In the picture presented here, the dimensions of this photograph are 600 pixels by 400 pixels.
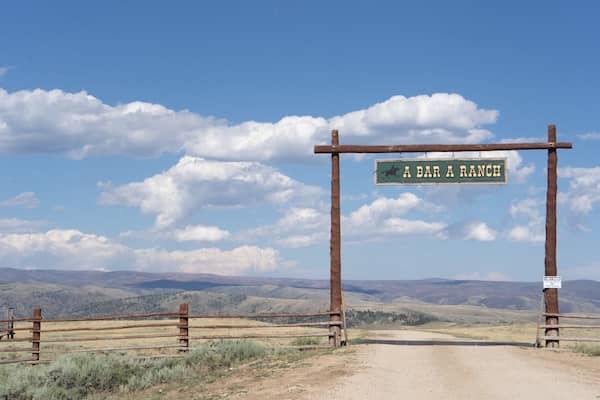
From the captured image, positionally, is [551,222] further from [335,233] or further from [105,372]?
[105,372]

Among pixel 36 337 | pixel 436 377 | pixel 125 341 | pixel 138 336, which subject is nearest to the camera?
pixel 436 377

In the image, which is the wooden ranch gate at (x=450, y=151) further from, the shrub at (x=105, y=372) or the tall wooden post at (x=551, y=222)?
the shrub at (x=105, y=372)

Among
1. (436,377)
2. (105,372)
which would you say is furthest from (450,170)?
(105,372)

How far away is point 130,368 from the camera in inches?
776

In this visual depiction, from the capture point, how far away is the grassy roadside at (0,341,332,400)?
17562mm

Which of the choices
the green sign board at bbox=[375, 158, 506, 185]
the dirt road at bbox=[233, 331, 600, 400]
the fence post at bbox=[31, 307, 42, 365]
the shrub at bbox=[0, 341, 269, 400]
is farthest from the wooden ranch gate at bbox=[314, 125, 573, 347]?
the fence post at bbox=[31, 307, 42, 365]


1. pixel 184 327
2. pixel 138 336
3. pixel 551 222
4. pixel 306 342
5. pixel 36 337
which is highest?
pixel 551 222

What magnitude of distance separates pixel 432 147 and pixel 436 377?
28.5 ft

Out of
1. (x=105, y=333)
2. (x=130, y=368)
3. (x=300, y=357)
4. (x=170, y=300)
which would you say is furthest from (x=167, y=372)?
(x=170, y=300)

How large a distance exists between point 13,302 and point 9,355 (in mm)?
180376

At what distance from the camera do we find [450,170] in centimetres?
2159

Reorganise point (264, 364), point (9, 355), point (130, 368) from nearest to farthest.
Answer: point (264, 364) → point (130, 368) → point (9, 355)

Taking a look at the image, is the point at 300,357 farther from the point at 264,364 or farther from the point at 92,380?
the point at 92,380

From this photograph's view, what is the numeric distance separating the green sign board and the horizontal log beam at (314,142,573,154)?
1.05ft
